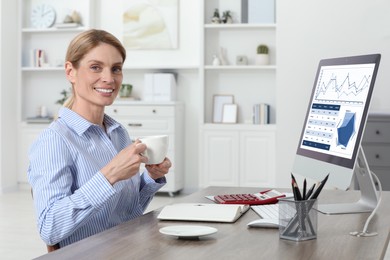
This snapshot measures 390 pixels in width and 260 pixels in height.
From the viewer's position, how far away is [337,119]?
86.7 inches

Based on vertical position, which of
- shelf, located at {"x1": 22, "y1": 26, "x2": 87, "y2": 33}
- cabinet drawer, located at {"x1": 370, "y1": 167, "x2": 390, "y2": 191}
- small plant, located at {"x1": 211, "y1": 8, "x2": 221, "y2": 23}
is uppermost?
small plant, located at {"x1": 211, "y1": 8, "x2": 221, "y2": 23}

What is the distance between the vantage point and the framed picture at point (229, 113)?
741 centimetres

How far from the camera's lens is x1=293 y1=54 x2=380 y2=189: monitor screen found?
210 cm

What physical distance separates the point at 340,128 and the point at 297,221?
49cm

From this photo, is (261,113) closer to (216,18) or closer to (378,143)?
(216,18)

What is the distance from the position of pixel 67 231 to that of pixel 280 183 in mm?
4601

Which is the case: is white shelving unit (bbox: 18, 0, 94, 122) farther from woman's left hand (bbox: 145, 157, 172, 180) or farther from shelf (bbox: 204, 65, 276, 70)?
woman's left hand (bbox: 145, 157, 172, 180)

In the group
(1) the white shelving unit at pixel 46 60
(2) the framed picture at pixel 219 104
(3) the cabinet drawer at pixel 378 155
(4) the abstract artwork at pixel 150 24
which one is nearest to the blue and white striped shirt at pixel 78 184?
(3) the cabinet drawer at pixel 378 155

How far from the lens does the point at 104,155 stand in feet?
7.39

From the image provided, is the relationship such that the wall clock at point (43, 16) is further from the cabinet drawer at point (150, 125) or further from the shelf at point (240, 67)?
the shelf at point (240, 67)

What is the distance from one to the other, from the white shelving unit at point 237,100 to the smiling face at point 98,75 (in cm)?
499

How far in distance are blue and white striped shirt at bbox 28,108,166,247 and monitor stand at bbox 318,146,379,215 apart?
1.93 feet

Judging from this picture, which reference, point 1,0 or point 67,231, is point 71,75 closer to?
point 67,231

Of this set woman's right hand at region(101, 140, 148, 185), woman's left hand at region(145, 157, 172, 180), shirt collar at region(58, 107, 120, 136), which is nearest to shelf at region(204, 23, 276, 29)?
woman's left hand at region(145, 157, 172, 180)
